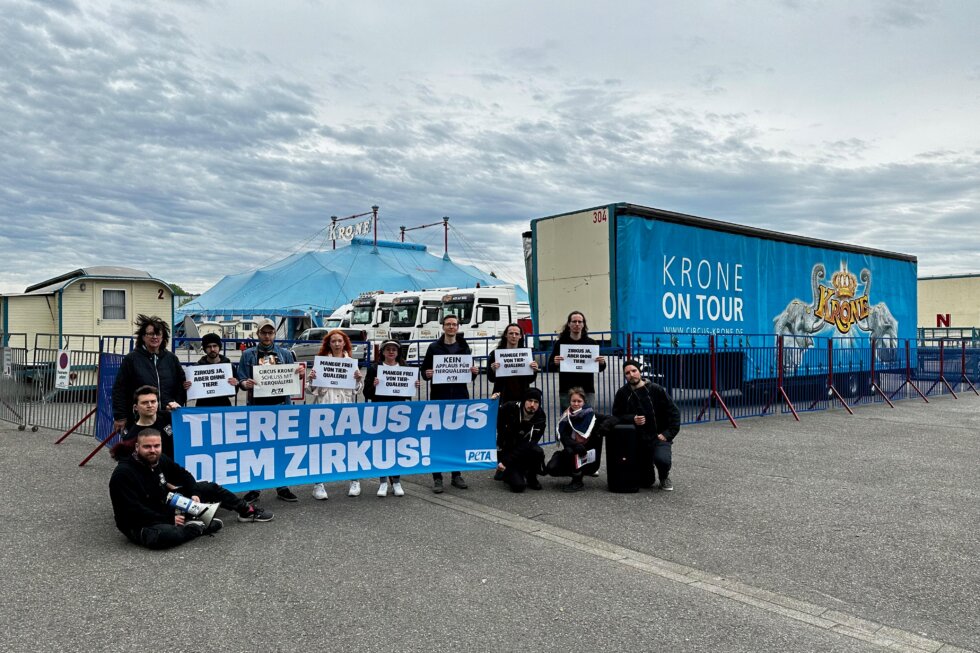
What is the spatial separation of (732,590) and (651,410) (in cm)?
316

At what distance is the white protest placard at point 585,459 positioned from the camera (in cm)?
793

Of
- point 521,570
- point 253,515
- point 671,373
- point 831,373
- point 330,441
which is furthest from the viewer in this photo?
point 831,373

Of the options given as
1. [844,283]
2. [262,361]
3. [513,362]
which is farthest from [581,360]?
[844,283]

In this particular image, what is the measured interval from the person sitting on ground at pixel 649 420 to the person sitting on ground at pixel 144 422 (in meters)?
4.39

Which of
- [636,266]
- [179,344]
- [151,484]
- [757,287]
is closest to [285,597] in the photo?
[151,484]

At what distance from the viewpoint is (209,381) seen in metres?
7.91

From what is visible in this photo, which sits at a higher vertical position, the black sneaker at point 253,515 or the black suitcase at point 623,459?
the black suitcase at point 623,459

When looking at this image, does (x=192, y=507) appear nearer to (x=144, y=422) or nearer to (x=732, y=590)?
(x=144, y=422)

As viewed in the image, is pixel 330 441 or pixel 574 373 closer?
pixel 330 441

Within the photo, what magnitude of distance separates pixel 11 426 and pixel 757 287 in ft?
46.2

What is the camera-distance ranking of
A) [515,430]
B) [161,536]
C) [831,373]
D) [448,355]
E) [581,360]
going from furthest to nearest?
[831,373], [581,360], [448,355], [515,430], [161,536]

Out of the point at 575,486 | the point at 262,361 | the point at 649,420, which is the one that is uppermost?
the point at 262,361

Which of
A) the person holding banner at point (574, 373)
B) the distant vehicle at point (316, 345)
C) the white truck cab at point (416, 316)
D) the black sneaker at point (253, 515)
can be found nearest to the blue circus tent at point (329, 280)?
the distant vehicle at point (316, 345)

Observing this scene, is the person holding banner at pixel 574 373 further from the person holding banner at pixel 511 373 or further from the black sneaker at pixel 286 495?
the black sneaker at pixel 286 495
